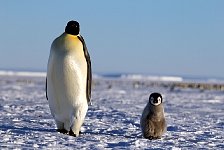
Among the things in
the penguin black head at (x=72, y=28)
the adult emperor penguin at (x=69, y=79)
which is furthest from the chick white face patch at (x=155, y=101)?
the penguin black head at (x=72, y=28)

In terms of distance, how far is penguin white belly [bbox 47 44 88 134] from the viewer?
7328 mm

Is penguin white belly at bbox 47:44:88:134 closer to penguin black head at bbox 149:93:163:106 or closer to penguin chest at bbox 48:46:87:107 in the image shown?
penguin chest at bbox 48:46:87:107

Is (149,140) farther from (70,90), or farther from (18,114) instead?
(18,114)

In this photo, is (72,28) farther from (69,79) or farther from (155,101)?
(155,101)

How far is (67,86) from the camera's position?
7.37 metres

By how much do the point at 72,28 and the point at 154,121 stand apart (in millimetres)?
1683

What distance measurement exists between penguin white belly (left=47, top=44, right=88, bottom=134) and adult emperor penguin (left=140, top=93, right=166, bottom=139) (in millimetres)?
864

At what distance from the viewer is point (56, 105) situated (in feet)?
24.6

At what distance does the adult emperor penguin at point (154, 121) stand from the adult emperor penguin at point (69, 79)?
86 cm

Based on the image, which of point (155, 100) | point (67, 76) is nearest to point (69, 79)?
point (67, 76)

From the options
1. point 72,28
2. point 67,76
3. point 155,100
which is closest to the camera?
point 67,76

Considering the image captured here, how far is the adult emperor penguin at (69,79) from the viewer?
7.34 meters

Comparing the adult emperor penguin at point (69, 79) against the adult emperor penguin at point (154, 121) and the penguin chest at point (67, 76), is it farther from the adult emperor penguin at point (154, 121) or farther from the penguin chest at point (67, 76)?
the adult emperor penguin at point (154, 121)

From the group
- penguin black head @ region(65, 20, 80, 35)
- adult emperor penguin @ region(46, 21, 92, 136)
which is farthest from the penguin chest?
penguin black head @ region(65, 20, 80, 35)
